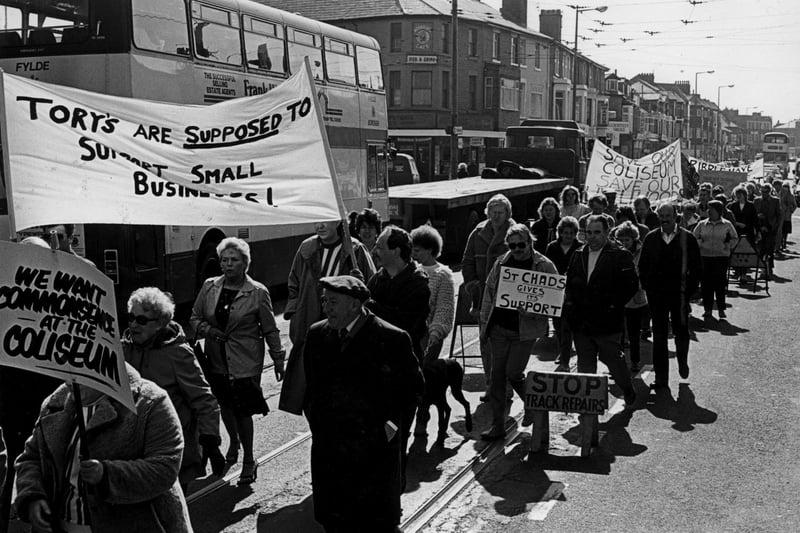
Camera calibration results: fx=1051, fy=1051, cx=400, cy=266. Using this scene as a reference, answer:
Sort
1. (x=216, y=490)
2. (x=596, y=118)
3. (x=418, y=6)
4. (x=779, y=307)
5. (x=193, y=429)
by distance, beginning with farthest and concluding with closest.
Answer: (x=596, y=118), (x=418, y=6), (x=779, y=307), (x=216, y=490), (x=193, y=429)

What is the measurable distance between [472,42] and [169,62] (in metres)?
46.5

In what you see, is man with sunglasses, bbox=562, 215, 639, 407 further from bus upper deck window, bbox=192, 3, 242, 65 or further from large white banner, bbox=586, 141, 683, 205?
large white banner, bbox=586, 141, 683, 205

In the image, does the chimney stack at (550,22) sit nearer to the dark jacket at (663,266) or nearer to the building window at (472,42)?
the building window at (472,42)

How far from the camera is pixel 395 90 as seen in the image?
55.5 meters

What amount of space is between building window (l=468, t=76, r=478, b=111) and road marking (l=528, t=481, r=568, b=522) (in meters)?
52.7

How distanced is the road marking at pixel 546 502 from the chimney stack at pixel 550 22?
6700cm

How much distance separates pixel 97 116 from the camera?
224 inches

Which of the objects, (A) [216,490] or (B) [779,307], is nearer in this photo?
(A) [216,490]

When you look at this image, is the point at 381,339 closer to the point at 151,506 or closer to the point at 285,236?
the point at 151,506

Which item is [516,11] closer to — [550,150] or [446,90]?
[446,90]

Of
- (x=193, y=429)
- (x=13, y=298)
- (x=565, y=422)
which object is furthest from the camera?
(x=565, y=422)

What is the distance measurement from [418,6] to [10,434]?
5133cm

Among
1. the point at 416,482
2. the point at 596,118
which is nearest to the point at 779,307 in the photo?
the point at 416,482

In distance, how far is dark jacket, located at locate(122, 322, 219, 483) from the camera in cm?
528
